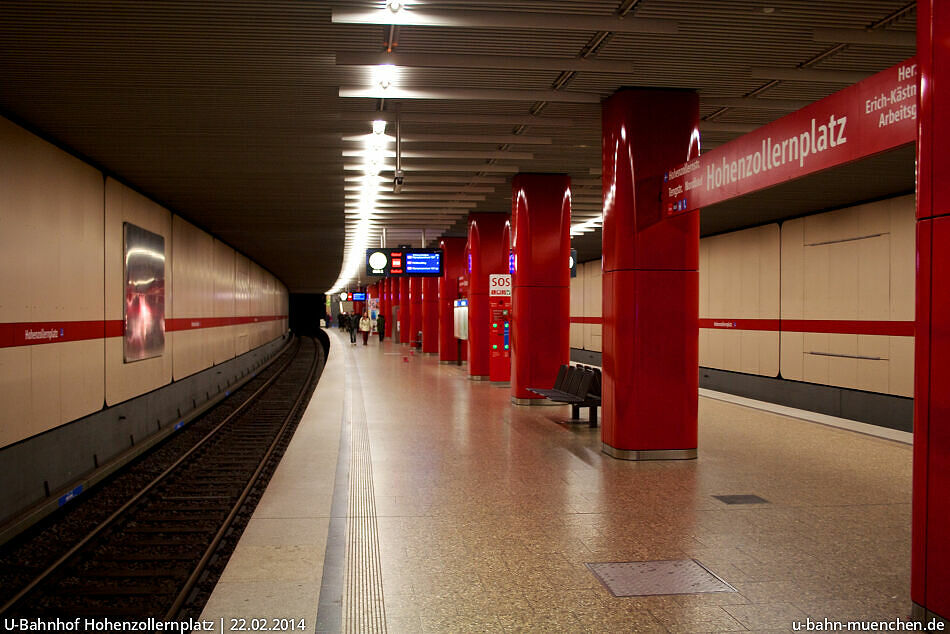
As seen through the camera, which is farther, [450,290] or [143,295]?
[450,290]

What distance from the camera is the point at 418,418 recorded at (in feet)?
37.7

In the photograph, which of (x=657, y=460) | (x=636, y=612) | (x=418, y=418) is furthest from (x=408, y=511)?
(x=418, y=418)

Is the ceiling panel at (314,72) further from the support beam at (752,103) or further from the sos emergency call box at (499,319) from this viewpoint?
the sos emergency call box at (499,319)

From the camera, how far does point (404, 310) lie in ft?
127

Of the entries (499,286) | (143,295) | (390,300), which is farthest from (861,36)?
(390,300)

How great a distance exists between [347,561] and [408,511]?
1.24 metres

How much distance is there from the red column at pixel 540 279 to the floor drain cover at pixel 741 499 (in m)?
6.54

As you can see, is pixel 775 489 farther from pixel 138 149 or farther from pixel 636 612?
pixel 138 149

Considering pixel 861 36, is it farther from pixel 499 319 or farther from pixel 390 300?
pixel 390 300

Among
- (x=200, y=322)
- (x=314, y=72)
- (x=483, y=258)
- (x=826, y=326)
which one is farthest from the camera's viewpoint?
(x=483, y=258)

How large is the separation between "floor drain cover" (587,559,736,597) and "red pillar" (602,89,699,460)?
3.28 meters

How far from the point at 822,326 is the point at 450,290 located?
1261 centimetres

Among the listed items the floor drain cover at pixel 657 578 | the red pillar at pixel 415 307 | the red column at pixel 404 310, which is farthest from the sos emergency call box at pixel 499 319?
the red column at pixel 404 310

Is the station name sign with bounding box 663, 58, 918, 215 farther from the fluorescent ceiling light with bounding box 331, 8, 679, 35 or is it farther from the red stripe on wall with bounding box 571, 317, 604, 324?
the red stripe on wall with bounding box 571, 317, 604, 324
